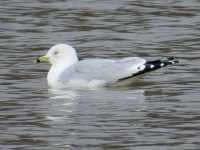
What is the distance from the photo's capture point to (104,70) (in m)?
13.8

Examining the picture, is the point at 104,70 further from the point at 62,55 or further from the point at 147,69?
Answer: the point at 62,55

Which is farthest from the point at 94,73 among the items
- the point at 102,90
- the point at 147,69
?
the point at 147,69

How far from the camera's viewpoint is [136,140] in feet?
33.1

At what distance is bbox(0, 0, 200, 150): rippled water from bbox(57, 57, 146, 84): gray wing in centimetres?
21

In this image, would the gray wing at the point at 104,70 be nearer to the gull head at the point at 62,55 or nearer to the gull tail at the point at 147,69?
the gull tail at the point at 147,69

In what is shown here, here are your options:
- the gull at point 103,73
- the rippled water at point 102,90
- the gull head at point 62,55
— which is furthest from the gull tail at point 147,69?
the gull head at point 62,55

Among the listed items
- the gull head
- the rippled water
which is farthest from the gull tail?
the gull head

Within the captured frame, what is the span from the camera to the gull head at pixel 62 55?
14.3 meters

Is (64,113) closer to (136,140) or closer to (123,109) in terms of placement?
(123,109)

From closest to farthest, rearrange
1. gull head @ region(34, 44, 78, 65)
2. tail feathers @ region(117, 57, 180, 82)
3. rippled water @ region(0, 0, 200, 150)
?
rippled water @ region(0, 0, 200, 150) → tail feathers @ region(117, 57, 180, 82) → gull head @ region(34, 44, 78, 65)

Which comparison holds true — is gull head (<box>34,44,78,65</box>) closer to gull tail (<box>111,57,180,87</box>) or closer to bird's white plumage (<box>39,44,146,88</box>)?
bird's white plumage (<box>39,44,146,88</box>)

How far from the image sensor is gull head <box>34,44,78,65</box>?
14328 mm

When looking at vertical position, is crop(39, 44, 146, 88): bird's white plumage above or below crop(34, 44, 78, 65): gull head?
below

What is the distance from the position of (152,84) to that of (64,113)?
2.64m
